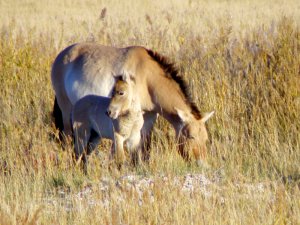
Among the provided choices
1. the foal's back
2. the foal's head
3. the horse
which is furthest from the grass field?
the foal's head

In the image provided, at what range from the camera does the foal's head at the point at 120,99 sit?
789cm

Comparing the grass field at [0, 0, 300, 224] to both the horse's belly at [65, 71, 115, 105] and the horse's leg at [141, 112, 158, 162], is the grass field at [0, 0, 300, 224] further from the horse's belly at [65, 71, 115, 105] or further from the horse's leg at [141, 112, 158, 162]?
the horse's belly at [65, 71, 115, 105]

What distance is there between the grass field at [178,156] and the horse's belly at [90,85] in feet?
1.92

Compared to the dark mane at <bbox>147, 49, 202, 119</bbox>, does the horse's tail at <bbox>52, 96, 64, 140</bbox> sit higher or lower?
lower

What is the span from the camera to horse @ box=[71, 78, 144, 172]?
26.3 feet

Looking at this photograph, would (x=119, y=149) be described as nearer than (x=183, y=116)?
Yes

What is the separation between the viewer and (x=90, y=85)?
9477 mm

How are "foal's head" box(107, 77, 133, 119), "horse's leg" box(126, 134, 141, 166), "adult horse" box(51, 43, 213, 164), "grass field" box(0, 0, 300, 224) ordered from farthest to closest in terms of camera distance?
1. "adult horse" box(51, 43, 213, 164)
2. "horse's leg" box(126, 134, 141, 166)
3. "foal's head" box(107, 77, 133, 119)
4. "grass field" box(0, 0, 300, 224)

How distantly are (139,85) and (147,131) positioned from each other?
57 cm

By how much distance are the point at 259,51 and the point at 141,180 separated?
4.24 meters

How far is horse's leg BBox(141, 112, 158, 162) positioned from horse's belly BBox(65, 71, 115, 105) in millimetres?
606

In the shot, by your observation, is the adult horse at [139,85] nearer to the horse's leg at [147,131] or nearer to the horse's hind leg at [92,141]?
the horse's leg at [147,131]

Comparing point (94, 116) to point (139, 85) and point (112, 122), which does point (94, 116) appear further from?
point (139, 85)

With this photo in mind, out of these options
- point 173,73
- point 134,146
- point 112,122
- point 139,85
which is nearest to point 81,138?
point 112,122
